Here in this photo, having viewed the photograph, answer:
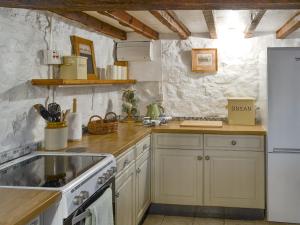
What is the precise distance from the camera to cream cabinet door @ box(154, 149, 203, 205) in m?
3.65

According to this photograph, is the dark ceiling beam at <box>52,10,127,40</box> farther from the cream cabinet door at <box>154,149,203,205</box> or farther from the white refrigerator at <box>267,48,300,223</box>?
the white refrigerator at <box>267,48,300,223</box>

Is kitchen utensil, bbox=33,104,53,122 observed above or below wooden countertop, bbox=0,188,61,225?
Result: above

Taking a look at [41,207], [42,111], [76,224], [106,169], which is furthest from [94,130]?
[41,207]

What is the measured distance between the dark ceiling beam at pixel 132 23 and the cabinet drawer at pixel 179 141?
3.62 ft

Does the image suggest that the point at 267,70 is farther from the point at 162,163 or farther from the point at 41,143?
the point at 41,143

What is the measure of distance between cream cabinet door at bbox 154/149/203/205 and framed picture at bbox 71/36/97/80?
1041 mm

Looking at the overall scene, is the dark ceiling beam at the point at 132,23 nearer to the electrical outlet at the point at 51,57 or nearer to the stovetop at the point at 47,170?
the electrical outlet at the point at 51,57

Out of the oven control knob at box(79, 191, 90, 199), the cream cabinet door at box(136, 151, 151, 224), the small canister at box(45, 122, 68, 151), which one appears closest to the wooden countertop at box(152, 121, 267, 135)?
the cream cabinet door at box(136, 151, 151, 224)

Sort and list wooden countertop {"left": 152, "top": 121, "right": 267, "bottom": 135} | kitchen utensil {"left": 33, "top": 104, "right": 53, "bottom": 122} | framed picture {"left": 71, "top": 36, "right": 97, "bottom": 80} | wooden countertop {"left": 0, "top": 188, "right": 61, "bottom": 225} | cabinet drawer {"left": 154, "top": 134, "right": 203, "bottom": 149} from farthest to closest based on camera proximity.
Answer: cabinet drawer {"left": 154, "top": 134, "right": 203, "bottom": 149} < wooden countertop {"left": 152, "top": 121, "right": 267, "bottom": 135} < framed picture {"left": 71, "top": 36, "right": 97, "bottom": 80} < kitchen utensil {"left": 33, "top": 104, "right": 53, "bottom": 122} < wooden countertop {"left": 0, "top": 188, "right": 61, "bottom": 225}

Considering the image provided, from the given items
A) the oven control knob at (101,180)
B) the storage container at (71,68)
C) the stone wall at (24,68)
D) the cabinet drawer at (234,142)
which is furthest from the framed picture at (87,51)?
the oven control knob at (101,180)

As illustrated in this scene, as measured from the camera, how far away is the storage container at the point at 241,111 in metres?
3.90

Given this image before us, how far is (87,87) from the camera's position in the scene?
3469mm

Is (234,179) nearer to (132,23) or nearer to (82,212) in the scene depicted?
(132,23)

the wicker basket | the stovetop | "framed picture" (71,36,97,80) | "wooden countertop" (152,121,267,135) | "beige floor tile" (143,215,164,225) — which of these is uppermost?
"framed picture" (71,36,97,80)
